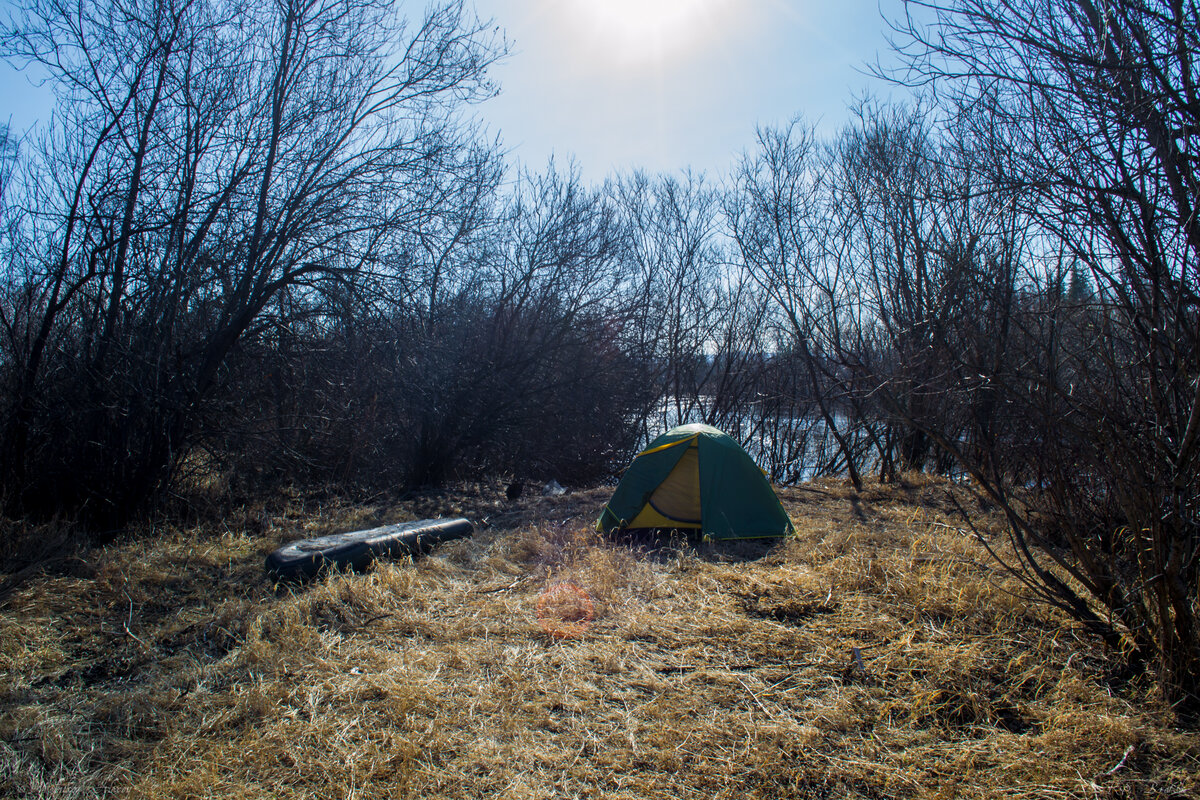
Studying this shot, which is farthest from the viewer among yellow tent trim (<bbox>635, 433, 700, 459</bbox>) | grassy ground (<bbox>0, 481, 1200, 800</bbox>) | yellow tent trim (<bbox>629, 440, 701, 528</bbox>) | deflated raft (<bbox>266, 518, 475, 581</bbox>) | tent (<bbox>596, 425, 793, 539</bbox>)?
yellow tent trim (<bbox>635, 433, 700, 459</bbox>)

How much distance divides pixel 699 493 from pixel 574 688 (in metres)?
3.51

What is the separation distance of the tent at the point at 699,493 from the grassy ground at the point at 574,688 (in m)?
1.09

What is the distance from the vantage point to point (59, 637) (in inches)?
147

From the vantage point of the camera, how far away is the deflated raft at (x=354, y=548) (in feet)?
16.1

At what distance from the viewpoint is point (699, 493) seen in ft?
21.0

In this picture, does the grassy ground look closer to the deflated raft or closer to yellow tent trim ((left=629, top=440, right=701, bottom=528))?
the deflated raft

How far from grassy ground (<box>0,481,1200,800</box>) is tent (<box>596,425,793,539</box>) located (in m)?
1.09

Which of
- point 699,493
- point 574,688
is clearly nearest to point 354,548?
point 574,688

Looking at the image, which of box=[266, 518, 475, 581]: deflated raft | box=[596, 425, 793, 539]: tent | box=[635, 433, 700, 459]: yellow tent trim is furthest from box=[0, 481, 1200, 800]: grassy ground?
box=[635, 433, 700, 459]: yellow tent trim

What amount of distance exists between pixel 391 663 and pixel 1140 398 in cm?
376

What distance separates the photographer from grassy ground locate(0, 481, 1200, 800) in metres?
2.38

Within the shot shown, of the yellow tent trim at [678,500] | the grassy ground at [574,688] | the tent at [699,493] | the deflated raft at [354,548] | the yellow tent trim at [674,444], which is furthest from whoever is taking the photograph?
the yellow tent trim at [674,444]

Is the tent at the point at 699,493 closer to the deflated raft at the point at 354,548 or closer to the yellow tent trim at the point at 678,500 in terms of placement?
the yellow tent trim at the point at 678,500

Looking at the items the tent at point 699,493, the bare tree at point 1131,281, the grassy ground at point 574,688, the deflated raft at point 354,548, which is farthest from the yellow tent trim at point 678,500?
the bare tree at point 1131,281
